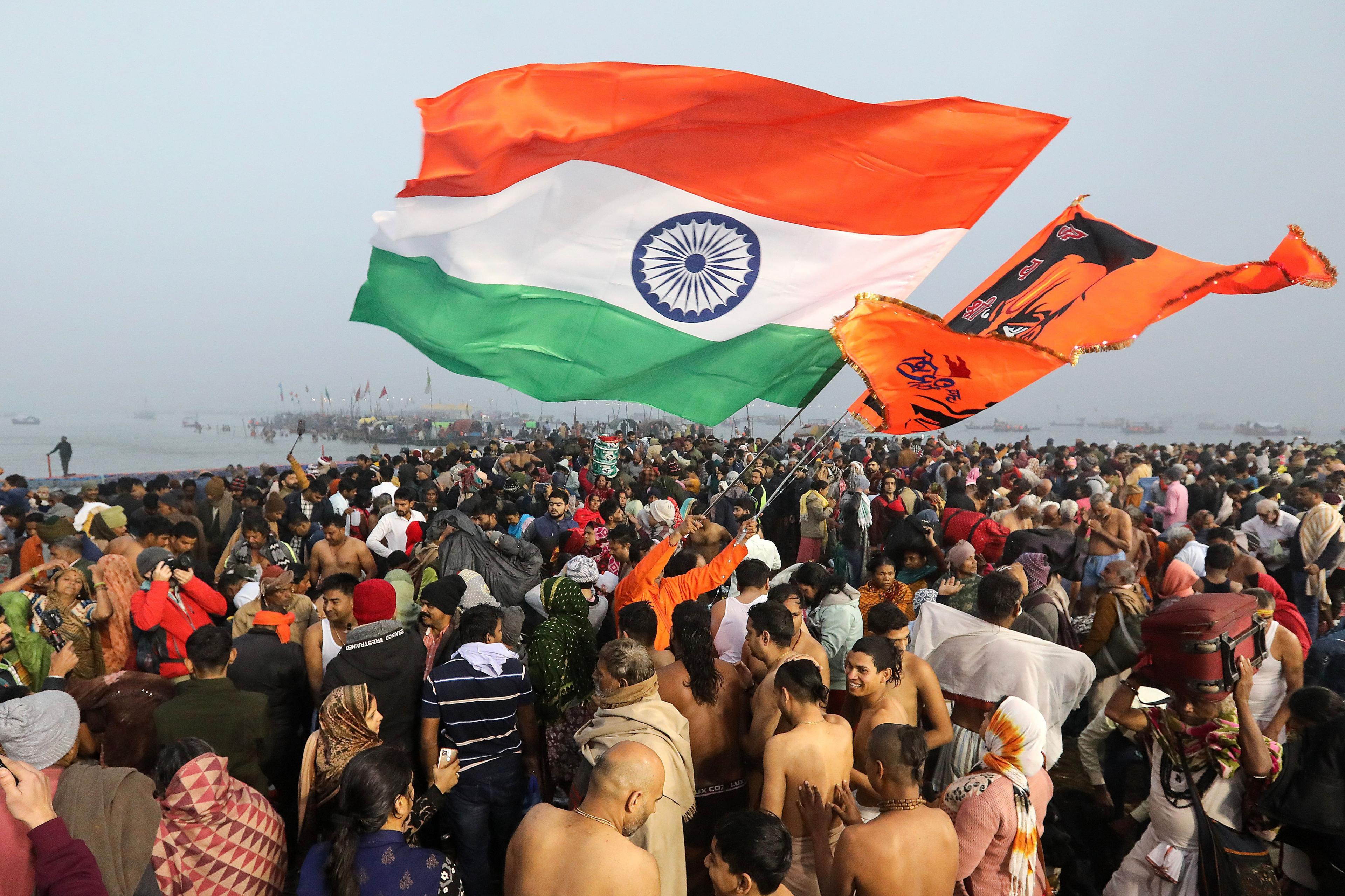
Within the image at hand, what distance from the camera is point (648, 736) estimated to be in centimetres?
297

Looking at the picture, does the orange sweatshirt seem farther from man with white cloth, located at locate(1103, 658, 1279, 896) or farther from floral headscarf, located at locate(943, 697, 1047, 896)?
man with white cloth, located at locate(1103, 658, 1279, 896)

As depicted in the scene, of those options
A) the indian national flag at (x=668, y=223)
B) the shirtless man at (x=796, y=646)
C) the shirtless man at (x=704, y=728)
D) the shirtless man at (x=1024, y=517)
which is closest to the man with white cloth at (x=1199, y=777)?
the shirtless man at (x=796, y=646)

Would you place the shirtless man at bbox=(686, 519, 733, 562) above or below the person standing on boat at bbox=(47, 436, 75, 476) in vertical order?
above

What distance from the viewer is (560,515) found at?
23.5 ft

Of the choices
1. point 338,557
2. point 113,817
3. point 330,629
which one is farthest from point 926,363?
point 338,557

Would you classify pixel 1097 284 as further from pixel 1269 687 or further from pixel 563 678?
pixel 563 678

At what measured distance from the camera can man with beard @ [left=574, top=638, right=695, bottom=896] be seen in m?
2.87

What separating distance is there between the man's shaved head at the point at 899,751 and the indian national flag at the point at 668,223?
8.91ft

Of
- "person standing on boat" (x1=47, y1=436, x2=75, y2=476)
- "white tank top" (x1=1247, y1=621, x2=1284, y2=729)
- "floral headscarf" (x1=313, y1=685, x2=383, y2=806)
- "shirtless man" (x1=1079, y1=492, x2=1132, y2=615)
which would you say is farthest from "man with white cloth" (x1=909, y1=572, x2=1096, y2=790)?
"person standing on boat" (x1=47, y1=436, x2=75, y2=476)

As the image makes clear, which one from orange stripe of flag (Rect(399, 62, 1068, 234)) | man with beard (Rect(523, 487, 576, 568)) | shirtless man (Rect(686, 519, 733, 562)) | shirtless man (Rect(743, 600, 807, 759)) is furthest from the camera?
man with beard (Rect(523, 487, 576, 568))

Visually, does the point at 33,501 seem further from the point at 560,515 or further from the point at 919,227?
the point at 919,227

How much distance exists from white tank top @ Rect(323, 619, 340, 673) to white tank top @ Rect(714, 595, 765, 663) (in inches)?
81.6

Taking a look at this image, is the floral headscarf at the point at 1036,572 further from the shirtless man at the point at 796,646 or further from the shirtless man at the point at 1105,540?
the shirtless man at the point at 796,646

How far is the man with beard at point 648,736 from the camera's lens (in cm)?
287
